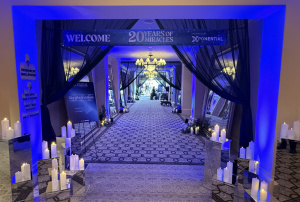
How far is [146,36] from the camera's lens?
295cm

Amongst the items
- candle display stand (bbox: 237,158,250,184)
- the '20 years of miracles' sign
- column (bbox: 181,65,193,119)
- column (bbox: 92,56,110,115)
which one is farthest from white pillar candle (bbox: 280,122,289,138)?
column (bbox: 181,65,193,119)

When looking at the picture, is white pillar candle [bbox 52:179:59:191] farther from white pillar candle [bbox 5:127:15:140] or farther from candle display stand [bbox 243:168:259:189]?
candle display stand [bbox 243:168:259:189]

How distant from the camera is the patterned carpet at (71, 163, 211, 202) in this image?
2.68m

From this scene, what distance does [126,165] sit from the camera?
3760mm

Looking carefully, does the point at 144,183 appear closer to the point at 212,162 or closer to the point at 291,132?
the point at 212,162

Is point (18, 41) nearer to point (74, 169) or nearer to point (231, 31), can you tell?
point (74, 169)

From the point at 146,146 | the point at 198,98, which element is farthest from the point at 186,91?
the point at 146,146

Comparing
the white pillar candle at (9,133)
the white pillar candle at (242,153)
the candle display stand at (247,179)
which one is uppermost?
the white pillar candle at (9,133)

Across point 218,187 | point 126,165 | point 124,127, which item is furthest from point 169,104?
point 218,187

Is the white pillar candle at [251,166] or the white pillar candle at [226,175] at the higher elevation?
the white pillar candle at [251,166]

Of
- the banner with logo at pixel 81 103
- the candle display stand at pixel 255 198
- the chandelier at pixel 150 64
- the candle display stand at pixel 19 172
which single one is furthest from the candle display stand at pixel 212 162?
the chandelier at pixel 150 64

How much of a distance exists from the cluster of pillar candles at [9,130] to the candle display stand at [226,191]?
300 cm

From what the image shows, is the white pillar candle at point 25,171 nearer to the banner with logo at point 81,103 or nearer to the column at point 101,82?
the banner with logo at point 81,103

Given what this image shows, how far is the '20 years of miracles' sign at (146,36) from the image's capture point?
294 cm
